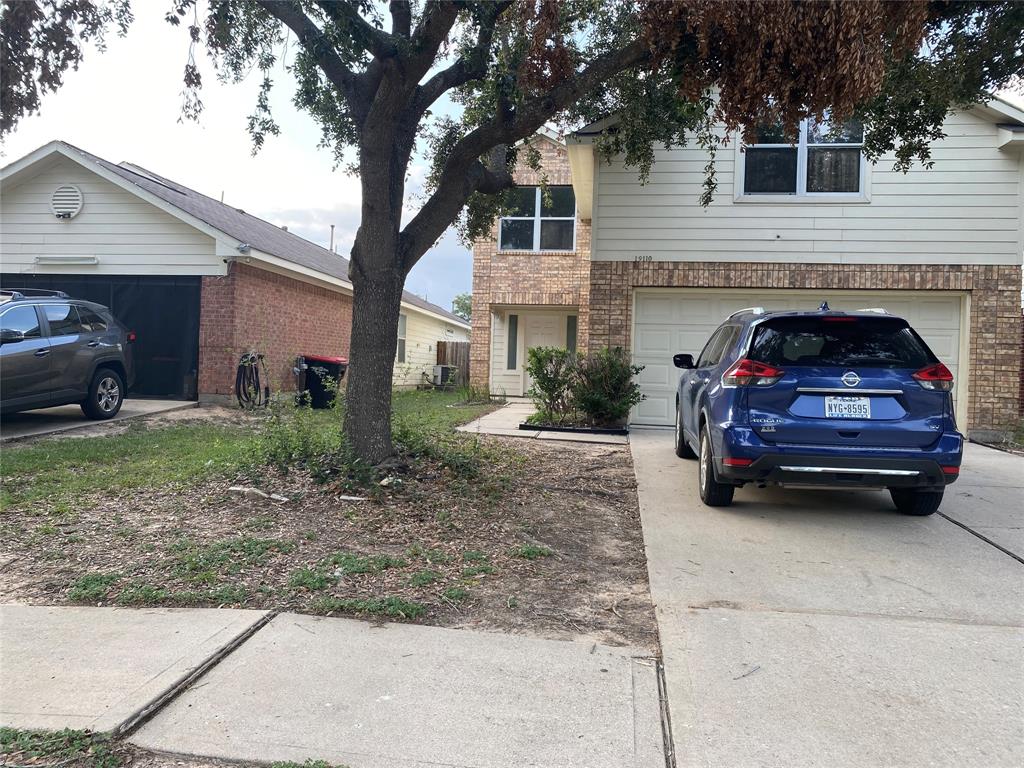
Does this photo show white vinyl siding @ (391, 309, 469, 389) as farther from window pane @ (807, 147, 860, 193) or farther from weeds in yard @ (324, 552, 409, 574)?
weeds in yard @ (324, 552, 409, 574)

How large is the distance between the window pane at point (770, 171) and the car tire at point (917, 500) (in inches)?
257

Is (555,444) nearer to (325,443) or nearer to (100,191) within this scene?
(325,443)

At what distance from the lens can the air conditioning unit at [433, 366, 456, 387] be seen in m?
23.0

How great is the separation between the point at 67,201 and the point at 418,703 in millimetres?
14123

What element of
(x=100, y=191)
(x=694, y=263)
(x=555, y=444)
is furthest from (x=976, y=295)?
(x=100, y=191)

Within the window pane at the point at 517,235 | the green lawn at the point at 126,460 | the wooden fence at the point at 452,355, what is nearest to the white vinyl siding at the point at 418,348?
the wooden fence at the point at 452,355

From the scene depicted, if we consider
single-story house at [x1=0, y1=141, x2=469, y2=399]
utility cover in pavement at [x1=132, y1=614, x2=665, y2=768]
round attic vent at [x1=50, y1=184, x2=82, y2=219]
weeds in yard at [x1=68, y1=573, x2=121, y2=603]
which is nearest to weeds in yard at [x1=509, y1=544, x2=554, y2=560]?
utility cover in pavement at [x1=132, y1=614, x2=665, y2=768]

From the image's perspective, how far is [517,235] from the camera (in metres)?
17.2

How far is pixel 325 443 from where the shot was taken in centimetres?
672

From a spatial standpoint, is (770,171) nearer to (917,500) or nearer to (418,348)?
(917,500)

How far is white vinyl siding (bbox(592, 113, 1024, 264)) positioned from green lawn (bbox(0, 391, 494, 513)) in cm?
456

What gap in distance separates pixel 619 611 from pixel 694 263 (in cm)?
822

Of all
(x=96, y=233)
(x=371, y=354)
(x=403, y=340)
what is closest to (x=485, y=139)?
(x=371, y=354)

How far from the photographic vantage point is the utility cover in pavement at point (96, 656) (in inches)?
109
